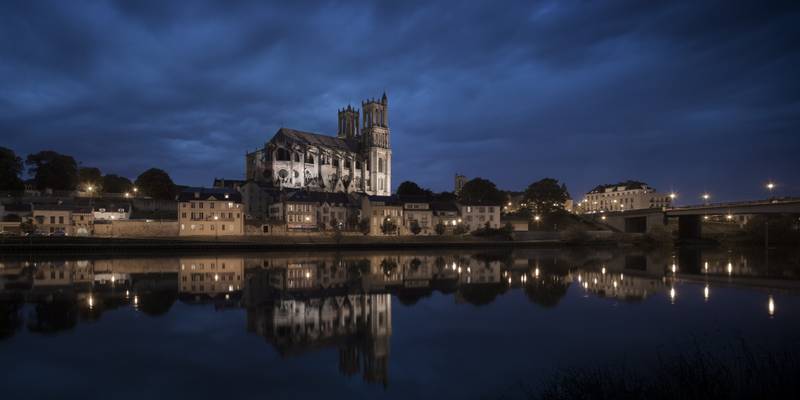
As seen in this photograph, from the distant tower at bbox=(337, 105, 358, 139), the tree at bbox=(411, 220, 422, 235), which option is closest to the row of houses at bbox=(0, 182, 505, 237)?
the tree at bbox=(411, 220, 422, 235)

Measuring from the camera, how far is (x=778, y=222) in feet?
204

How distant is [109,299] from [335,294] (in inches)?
331

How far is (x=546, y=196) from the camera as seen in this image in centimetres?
7762

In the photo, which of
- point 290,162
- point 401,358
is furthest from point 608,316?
point 290,162

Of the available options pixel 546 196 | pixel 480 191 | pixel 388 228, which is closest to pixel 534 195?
pixel 546 196

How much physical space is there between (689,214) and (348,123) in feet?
244

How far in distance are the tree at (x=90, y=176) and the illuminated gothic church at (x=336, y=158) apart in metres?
23.8

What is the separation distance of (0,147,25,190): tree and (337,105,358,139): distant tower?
63.0m

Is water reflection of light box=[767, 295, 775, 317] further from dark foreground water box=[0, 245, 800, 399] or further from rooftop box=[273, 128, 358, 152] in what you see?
rooftop box=[273, 128, 358, 152]

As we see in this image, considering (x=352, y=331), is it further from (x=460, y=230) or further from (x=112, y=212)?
(x=112, y=212)

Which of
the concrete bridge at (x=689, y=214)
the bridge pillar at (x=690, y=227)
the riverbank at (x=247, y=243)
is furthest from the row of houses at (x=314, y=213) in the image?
the bridge pillar at (x=690, y=227)

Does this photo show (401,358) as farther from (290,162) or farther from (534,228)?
(290,162)

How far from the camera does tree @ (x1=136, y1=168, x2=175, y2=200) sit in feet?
238

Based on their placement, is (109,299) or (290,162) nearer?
(109,299)
